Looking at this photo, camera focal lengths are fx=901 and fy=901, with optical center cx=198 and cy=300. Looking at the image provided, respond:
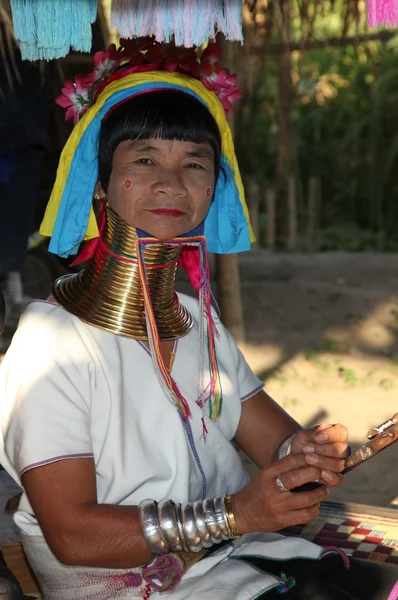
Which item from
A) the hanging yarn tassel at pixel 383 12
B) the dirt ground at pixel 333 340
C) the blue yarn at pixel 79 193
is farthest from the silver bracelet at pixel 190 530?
the dirt ground at pixel 333 340

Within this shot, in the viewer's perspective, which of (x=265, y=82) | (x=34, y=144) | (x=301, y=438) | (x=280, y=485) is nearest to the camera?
(x=280, y=485)

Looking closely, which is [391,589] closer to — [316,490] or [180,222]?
[316,490]

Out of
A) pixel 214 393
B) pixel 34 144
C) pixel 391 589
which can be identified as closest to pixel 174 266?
pixel 214 393

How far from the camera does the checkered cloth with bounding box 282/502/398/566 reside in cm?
280

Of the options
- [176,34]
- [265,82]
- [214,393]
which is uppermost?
[265,82]

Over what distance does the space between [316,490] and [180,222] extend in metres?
0.71

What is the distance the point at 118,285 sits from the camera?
2229mm

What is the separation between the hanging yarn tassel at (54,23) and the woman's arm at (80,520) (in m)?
0.94

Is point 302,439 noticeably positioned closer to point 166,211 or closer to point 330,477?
point 330,477

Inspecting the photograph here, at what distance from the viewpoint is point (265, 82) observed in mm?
11781

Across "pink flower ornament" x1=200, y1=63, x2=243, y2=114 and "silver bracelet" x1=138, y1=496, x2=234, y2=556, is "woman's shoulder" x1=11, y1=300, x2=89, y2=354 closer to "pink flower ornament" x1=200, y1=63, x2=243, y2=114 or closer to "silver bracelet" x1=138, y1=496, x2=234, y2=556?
"silver bracelet" x1=138, y1=496, x2=234, y2=556

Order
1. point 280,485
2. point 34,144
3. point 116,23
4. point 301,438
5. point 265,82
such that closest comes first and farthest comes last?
1. point 280,485
2. point 116,23
3. point 301,438
4. point 34,144
5. point 265,82

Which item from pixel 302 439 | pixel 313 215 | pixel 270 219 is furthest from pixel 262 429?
pixel 313 215

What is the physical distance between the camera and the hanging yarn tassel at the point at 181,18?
2.00 m
